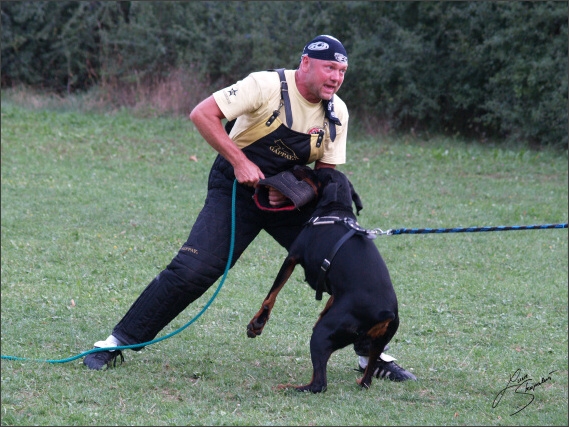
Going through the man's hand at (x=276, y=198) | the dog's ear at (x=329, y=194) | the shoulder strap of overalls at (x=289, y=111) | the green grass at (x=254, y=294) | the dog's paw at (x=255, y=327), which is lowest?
the green grass at (x=254, y=294)

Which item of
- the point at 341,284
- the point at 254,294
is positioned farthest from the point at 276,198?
the point at 254,294

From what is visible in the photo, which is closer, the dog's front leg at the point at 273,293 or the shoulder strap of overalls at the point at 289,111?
the dog's front leg at the point at 273,293

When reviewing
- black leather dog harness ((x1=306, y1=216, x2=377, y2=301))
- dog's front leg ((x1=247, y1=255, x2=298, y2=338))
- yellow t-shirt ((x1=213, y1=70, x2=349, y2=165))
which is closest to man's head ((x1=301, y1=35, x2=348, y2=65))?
yellow t-shirt ((x1=213, y1=70, x2=349, y2=165))

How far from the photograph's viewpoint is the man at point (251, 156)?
4.38 m

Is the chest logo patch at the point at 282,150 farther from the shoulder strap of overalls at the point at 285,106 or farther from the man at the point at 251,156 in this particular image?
the shoulder strap of overalls at the point at 285,106

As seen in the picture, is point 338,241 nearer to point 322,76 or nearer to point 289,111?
point 289,111

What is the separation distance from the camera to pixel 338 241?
4168 millimetres

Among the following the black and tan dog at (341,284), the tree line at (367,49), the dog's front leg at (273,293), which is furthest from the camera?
the tree line at (367,49)

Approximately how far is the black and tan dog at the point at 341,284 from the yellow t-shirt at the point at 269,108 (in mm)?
382

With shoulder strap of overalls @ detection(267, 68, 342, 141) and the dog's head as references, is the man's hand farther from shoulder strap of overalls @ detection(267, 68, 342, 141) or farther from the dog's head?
shoulder strap of overalls @ detection(267, 68, 342, 141)

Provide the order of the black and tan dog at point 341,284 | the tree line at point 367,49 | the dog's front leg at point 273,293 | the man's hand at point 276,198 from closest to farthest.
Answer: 1. the black and tan dog at point 341,284
2. the dog's front leg at point 273,293
3. the man's hand at point 276,198
4. the tree line at point 367,49

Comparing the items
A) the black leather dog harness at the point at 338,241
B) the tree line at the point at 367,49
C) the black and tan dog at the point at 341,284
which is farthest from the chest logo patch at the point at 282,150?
the tree line at the point at 367,49

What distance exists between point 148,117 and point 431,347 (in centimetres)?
1158

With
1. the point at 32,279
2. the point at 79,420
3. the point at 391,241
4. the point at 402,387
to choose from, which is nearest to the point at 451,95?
the point at 391,241
